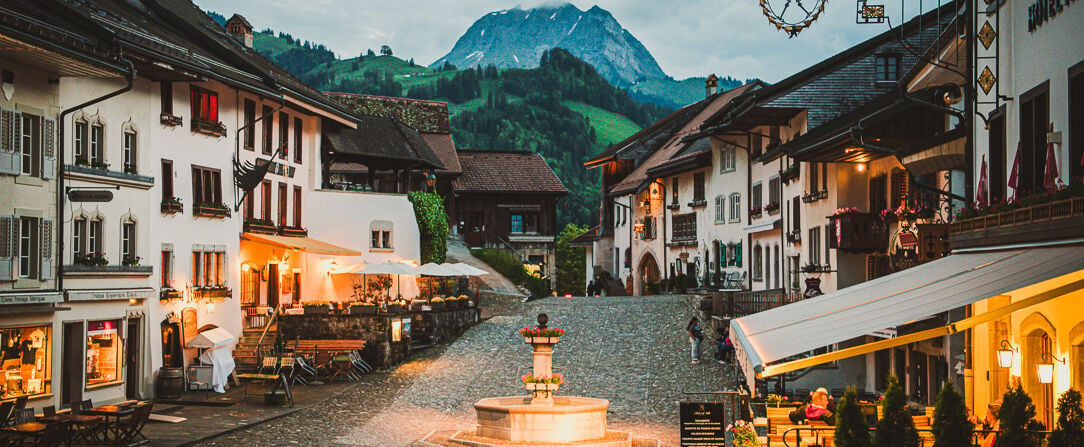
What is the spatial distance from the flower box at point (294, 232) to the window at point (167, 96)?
31.7 ft

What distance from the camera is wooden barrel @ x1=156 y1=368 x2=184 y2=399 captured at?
1191 inches

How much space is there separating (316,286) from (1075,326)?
3300 cm

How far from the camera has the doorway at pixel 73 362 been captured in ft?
88.3

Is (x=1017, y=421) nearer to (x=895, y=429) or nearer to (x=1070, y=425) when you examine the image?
(x=1070, y=425)

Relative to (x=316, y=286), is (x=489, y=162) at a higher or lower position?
higher

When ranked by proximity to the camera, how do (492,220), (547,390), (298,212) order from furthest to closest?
(492,220) → (298,212) → (547,390)

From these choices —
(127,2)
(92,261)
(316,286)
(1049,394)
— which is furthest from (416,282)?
(1049,394)

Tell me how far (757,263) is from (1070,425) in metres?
37.3

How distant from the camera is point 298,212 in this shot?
43500mm

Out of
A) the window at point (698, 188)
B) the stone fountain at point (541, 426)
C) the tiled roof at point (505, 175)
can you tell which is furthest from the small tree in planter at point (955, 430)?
the tiled roof at point (505, 175)

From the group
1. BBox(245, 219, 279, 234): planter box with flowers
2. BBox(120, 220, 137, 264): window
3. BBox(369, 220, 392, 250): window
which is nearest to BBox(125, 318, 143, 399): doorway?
BBox(120, 220, 137, 264): window

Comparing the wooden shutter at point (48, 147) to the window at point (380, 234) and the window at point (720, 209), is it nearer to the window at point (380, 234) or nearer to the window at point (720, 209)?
the window at point (380, 234)

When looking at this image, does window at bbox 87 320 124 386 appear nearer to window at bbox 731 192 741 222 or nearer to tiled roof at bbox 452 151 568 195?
window at bbox 731 192 741 222

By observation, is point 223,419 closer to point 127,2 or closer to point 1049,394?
point 127,2
